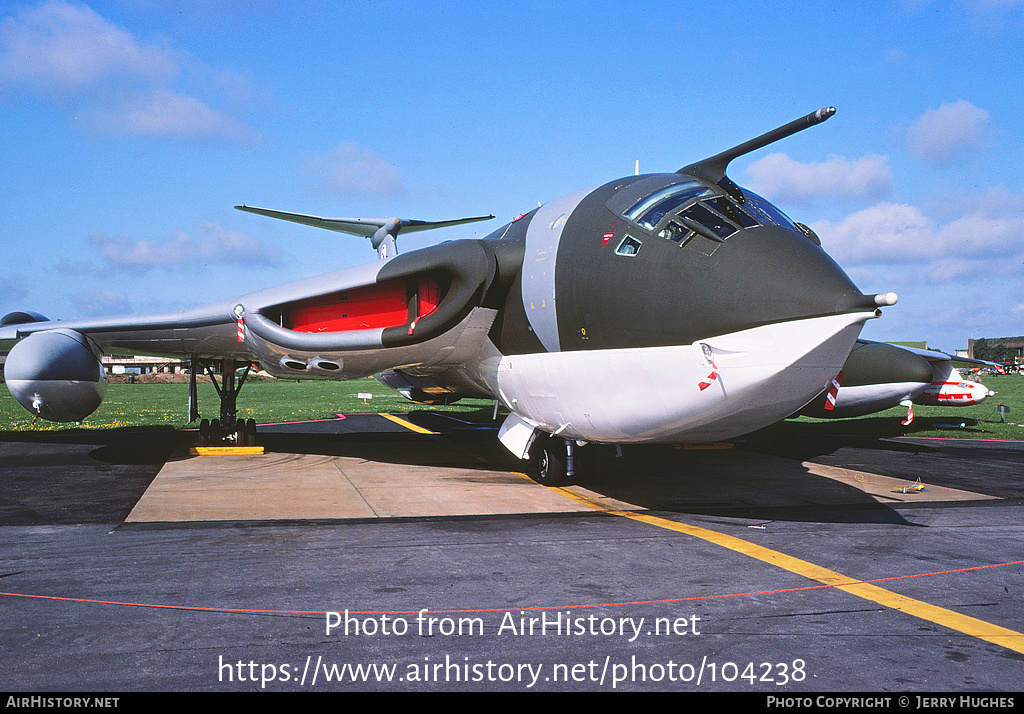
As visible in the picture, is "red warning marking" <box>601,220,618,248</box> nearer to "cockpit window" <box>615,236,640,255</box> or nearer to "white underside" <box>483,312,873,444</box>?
"cockpit window" <box>615,236,640,255</box>

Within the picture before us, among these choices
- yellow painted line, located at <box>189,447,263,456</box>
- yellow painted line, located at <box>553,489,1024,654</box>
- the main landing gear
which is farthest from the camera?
the main landing gear

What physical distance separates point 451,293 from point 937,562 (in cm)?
685

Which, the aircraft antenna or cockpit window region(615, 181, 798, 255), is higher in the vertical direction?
the aircraft antenna

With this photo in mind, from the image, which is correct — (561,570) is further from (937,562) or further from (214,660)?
(937,562)

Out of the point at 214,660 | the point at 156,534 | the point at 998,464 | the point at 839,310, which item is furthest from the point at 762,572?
the point at 998,464

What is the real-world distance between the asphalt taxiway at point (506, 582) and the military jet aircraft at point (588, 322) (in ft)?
4.86

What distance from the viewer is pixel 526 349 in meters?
10.5

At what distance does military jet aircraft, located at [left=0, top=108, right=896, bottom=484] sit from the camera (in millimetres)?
7414

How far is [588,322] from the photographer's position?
360 inches

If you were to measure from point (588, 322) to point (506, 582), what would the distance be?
147 inches

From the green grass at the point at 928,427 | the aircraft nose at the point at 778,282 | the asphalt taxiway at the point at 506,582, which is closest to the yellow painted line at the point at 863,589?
the asphalt taxiway at the point at 506,582

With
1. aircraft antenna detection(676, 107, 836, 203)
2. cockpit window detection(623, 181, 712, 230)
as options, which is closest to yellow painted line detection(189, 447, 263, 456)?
cockpit window detection(623, 181, 712, 230)

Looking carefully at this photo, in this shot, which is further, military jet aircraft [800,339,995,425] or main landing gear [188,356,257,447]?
main landing gear [188,356,257,447]

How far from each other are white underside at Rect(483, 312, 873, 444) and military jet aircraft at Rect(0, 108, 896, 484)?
18mm
